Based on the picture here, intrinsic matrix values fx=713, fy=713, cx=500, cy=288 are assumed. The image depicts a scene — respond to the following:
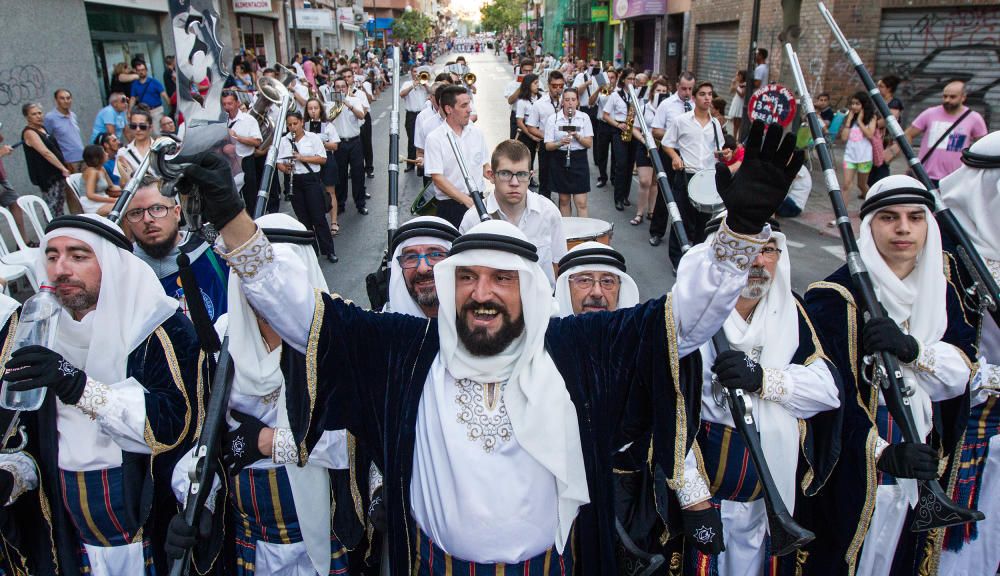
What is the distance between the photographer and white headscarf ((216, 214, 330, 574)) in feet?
8.96

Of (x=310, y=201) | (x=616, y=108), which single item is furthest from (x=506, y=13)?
(x=310, y=201)

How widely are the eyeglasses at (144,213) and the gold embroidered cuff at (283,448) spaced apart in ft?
5.56

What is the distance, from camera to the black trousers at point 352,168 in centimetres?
1132

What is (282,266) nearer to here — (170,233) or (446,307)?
(446,307)

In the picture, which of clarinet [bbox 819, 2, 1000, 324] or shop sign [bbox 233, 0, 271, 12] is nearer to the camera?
clarinet [bbox 819, 2, 1000, 324]

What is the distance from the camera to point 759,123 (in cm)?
190

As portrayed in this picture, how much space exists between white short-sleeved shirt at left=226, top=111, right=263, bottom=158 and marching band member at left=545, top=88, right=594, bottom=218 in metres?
3.96

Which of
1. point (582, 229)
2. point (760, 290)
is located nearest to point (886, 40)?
point (582, 229)

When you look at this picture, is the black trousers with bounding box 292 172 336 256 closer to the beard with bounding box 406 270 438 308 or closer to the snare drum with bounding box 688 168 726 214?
the snare drum with bounding box 688 168 726 214

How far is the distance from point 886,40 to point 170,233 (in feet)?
50.2

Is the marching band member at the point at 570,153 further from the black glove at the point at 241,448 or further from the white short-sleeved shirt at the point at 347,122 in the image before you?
the black glove at the point at 241,448

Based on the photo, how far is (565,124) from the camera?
9797 millimetres

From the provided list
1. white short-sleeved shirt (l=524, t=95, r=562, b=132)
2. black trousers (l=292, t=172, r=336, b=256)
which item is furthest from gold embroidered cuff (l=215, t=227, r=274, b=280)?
white short-sleeved shirt (l=524, t=95, r=562, b=132)

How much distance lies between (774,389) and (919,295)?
940 mm
